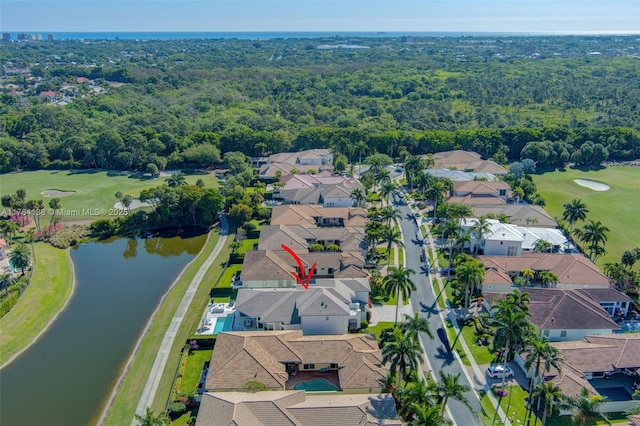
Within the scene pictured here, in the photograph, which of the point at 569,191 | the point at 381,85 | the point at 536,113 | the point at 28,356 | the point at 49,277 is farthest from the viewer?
the point at 381,85

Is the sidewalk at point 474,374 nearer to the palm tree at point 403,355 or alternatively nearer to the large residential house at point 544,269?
the large residential house at point 544,269

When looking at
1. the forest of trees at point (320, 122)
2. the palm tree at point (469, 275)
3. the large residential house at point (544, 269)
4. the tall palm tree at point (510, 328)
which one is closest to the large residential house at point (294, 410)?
the tall palm tree at point (510, 328)

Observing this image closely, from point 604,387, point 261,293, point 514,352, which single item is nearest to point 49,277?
point 261,293

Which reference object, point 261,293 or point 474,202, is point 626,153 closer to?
point 474,202

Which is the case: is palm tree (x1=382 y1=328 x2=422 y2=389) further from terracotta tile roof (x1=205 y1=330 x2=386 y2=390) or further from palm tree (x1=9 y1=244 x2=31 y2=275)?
palm tree (x1=9 y1=244 x2=31 y2=275)

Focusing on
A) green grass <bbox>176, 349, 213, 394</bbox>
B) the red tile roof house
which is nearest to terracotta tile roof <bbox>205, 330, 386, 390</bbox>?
green grass <bbox>176, 349, 213, 394</bbox>
